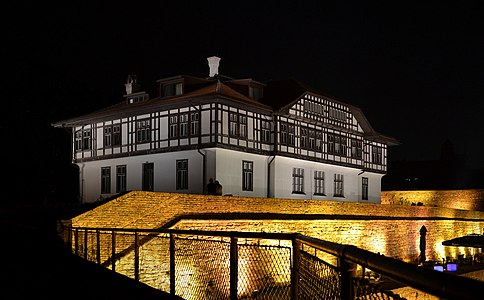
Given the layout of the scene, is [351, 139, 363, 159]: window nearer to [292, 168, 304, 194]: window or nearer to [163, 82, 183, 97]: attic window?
[292, 168, 304, 194]: window

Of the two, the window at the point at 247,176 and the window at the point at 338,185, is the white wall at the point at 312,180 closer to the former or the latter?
the window at the point at 338,185

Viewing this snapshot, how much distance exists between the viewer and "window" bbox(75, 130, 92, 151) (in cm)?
3350

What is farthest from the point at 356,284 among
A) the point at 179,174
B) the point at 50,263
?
the point at 179,174

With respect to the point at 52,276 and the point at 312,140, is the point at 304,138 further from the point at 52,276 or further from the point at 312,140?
the point at 52,276

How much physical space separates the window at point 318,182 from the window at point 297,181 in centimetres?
145

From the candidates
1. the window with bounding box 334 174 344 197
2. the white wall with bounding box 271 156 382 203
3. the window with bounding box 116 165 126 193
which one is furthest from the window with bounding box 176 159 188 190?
the window with bounding box 334 174 344 197

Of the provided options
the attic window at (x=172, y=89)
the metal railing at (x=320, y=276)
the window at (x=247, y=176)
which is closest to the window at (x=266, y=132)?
the window at (x=247, y=176)

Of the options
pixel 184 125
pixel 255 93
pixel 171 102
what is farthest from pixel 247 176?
pixel 255 93

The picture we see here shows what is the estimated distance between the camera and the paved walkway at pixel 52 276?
7.87m

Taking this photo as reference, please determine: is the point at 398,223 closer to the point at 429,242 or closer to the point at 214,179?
the point at 429,242

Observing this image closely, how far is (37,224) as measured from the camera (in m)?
17.0

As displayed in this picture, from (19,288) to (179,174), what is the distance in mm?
20246

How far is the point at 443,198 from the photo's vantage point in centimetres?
4959

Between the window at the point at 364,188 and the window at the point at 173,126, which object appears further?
the window at the point at 364,188
